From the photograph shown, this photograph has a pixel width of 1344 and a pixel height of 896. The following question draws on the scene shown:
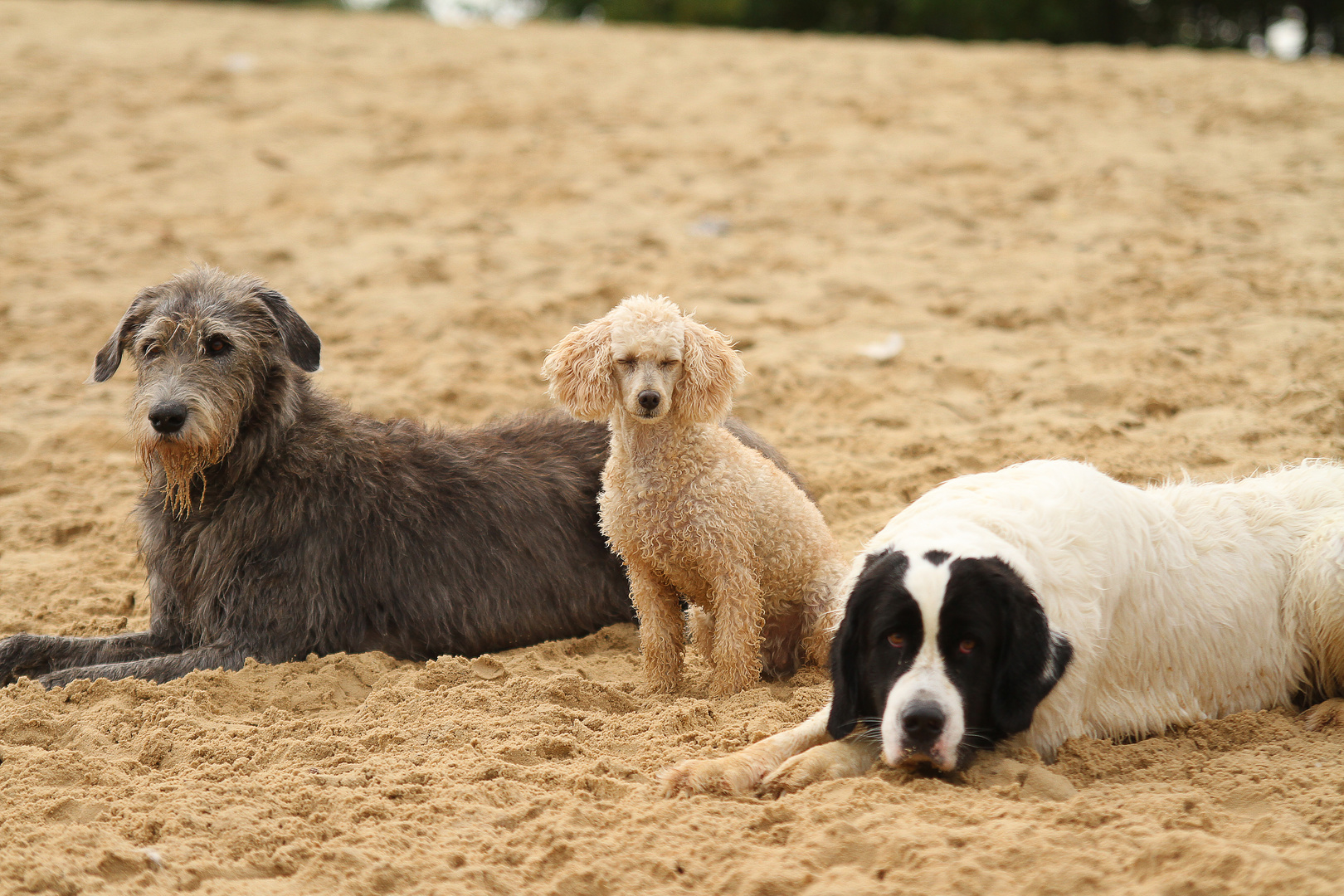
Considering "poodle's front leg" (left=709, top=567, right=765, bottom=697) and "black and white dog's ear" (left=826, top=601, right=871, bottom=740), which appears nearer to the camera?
"black and white dog's ear" (left=826, top=601, right=871, bottom=740)

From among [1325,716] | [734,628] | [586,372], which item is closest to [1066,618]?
[1325,716]

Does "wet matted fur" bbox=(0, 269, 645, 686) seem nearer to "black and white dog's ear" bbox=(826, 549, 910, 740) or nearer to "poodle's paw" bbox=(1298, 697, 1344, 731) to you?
"black and white dog's ear" bbox=(826, 549, 910, 740)

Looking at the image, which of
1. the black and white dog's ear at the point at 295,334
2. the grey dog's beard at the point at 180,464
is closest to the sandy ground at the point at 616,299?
the grey dog's beard at the point at 180,464

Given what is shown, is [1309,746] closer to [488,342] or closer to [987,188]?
[488,342]

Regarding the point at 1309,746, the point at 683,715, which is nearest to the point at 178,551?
the point at 683,715

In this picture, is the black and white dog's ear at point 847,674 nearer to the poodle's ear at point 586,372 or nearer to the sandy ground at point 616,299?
the sandy ground at point 616,299

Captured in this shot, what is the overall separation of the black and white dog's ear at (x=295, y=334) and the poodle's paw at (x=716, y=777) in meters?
2.74

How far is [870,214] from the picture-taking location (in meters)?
10.3

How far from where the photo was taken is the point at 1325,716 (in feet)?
13.3

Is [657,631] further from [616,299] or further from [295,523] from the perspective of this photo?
[616,299]

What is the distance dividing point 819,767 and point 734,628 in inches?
34.7

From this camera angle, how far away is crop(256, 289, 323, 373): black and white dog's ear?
5293 millimetres

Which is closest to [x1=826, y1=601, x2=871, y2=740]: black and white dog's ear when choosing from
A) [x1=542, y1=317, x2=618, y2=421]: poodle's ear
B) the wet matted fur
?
[x1=542, y1=317, x2=618, y2=421]: poodle's ear

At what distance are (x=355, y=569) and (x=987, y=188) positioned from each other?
24.6 ft
